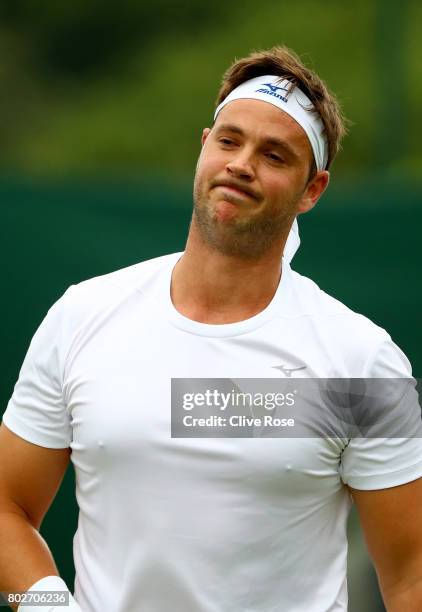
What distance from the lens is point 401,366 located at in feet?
9.02

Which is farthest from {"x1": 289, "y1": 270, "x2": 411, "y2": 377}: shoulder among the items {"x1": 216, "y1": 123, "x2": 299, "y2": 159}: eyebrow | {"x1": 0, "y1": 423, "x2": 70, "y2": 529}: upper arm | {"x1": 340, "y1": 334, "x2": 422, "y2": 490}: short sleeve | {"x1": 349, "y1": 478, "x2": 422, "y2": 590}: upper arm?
{"x1": 0, "y1": 423, "x2": 70, "y2": 529}: upper arm

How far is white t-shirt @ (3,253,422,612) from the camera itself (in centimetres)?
266

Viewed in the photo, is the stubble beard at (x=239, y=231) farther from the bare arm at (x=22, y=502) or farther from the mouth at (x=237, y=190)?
the bare arm at (x=22, y=502)

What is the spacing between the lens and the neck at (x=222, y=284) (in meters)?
2.87

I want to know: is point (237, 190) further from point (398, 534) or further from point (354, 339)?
point (398, 534)

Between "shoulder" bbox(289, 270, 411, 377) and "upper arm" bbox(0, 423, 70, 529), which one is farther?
"upper arm" bbox(0, 423, 70, 529)

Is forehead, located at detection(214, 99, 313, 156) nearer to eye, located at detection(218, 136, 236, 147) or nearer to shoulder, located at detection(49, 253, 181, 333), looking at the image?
eye, located at detection(218, 136, 236, 147)

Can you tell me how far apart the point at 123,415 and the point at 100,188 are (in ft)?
7.09

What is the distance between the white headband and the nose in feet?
0.61

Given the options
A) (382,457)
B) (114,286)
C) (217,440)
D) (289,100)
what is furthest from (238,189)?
(382,457)

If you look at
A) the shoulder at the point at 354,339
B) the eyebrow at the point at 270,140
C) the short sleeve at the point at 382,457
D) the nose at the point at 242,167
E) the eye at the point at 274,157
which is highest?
the eyebrow at the point at 270,140

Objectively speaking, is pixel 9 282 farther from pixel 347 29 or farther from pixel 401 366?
pixel 347 29

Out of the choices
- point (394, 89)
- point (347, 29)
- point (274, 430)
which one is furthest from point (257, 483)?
point (347, 29)

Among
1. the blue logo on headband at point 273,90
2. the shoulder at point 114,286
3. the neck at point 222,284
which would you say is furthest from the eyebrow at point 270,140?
the shoulder at point 114,286
